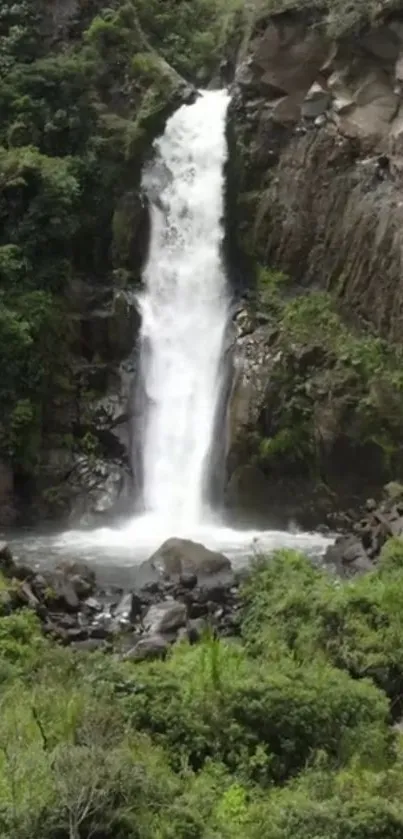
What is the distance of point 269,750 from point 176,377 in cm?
1769

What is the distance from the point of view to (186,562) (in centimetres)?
1947

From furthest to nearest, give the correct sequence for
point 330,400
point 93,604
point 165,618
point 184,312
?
point 184,312 → point 330,400 → point 93,604 → point 165,618

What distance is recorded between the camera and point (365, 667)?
12.8 metres

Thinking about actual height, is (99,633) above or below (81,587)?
below

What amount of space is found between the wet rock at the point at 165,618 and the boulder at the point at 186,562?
207cm

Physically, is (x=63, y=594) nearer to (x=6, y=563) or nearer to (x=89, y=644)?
(x=6, y=563)

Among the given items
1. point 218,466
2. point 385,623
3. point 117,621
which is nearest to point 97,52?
point 218,466

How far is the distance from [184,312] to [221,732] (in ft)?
62.4

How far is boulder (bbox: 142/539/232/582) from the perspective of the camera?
1923 centimetres

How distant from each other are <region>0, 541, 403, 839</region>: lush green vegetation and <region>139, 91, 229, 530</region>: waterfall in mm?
11415

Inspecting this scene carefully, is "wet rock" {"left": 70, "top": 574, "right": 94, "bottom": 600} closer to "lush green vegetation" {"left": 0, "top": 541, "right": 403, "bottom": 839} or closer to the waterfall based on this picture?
"lush green vegetation" {"left": 0, "top": 541, "right": 403, "bottom": 839}

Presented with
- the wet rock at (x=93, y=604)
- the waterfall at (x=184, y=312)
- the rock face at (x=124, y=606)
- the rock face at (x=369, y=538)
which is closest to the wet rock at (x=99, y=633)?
the rock face at (x=124, y=606)

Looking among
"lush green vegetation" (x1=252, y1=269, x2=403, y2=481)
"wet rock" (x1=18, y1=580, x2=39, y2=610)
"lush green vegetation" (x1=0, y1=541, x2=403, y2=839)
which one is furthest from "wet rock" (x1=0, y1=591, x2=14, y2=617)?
"lush green vegetation" (x1=252, y1=269, x2=403, y2=481)

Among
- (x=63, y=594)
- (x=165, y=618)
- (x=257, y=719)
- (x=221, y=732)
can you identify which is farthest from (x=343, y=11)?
(x=221, y=732)
